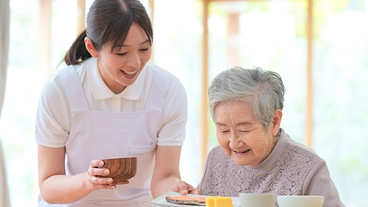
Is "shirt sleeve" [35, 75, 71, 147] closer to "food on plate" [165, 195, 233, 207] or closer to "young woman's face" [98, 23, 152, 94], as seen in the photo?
"young woman's face" [98, 23, 152, 94]

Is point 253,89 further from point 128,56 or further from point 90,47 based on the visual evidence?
point 90,47

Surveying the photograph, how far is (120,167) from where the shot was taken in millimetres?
1896

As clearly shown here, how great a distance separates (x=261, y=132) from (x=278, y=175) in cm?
17

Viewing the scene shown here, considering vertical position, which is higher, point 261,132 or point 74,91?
point 74,91

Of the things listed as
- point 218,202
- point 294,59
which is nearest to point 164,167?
point 218,202

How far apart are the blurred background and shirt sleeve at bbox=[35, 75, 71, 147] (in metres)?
3.65

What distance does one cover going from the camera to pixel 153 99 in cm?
265

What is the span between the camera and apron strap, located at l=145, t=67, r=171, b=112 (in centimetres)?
264

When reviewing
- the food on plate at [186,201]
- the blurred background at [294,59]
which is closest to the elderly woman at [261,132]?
the food on plate at [186,201]

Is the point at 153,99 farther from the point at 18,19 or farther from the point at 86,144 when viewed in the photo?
the point at 18,19

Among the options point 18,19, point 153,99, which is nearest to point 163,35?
point 18,19

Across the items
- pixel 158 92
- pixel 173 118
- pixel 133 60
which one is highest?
pixel 133 60

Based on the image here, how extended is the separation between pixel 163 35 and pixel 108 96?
3.88 m

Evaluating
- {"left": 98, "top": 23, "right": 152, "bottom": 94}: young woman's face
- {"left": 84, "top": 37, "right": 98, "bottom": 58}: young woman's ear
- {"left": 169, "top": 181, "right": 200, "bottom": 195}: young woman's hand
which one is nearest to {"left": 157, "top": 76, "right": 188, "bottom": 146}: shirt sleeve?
{"left": 98, "top": 23, "right": 152, "bottom": 94}: young woman's face
